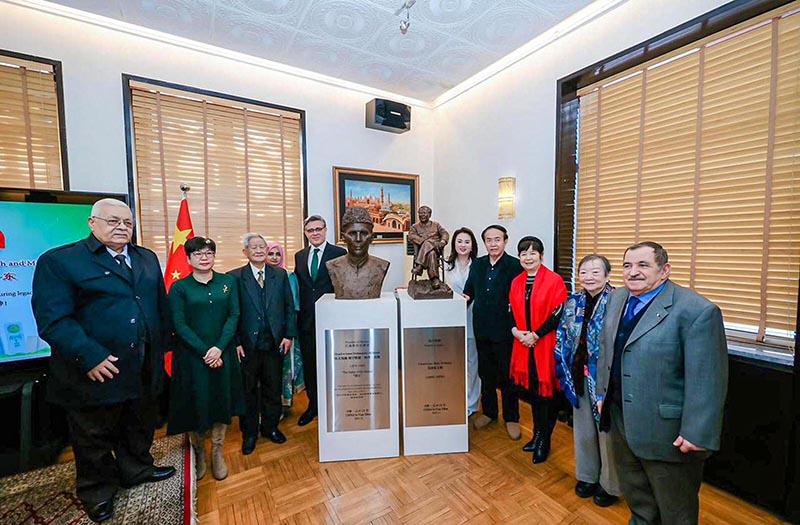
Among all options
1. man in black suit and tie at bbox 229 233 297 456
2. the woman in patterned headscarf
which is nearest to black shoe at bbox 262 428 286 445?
man in black suit and tie at bbox 229 233 297 456

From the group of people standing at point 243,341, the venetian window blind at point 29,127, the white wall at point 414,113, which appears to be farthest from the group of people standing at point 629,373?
the venetian window blind at point 29,127

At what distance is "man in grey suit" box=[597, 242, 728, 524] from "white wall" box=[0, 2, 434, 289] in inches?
128

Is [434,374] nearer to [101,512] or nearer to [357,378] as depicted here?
[357,378]

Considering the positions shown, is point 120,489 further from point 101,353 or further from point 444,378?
point 444,378

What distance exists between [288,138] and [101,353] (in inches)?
112

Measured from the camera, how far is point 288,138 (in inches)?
150

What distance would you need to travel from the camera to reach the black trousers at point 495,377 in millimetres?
2566

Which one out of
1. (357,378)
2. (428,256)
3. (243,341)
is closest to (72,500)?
(243,341)

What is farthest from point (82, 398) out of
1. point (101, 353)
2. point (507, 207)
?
point (507, 207)

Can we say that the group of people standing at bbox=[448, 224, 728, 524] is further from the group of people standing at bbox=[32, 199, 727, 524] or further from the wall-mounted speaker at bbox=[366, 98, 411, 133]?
the wall-mounted speaker at bbox=[366, 98, 411, 133]

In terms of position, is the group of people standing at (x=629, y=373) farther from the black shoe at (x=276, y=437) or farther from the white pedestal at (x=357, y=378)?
the black shoe at (x=276, y=437)

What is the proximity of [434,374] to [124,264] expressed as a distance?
79.7 inches

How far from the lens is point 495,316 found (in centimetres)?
256

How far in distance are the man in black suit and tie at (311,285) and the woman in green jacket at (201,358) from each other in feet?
2.25
